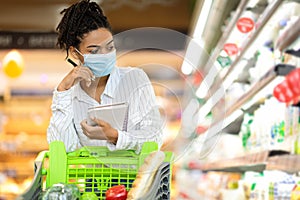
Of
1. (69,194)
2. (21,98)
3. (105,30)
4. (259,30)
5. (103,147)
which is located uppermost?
(21,98)

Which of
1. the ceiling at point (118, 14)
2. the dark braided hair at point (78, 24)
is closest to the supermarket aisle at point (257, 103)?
the dark braided hair at point (78, 24)

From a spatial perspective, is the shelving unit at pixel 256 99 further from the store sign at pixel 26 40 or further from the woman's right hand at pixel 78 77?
the store sign at pixel 26 40

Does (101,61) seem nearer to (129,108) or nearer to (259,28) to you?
(129,108)

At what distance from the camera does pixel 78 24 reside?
7.29ft

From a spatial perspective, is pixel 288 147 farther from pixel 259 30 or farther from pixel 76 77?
pixel 76 77

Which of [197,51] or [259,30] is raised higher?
[259,30]

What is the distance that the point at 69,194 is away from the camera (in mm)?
2078

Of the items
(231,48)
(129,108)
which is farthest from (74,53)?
(231,48)

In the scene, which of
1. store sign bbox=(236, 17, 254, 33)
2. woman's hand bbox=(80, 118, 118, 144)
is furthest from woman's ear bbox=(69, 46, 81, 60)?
store sign bbox=(236, 17, 254, 33)

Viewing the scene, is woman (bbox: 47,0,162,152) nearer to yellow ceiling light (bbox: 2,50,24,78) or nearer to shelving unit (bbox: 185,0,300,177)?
shelving unit (bbox: 185,0,300,177)

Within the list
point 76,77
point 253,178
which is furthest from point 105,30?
point 253,178

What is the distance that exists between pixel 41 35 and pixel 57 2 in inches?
17.3

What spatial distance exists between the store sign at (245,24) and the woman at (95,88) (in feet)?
7.42

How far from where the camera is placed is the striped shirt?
7.23 feet
